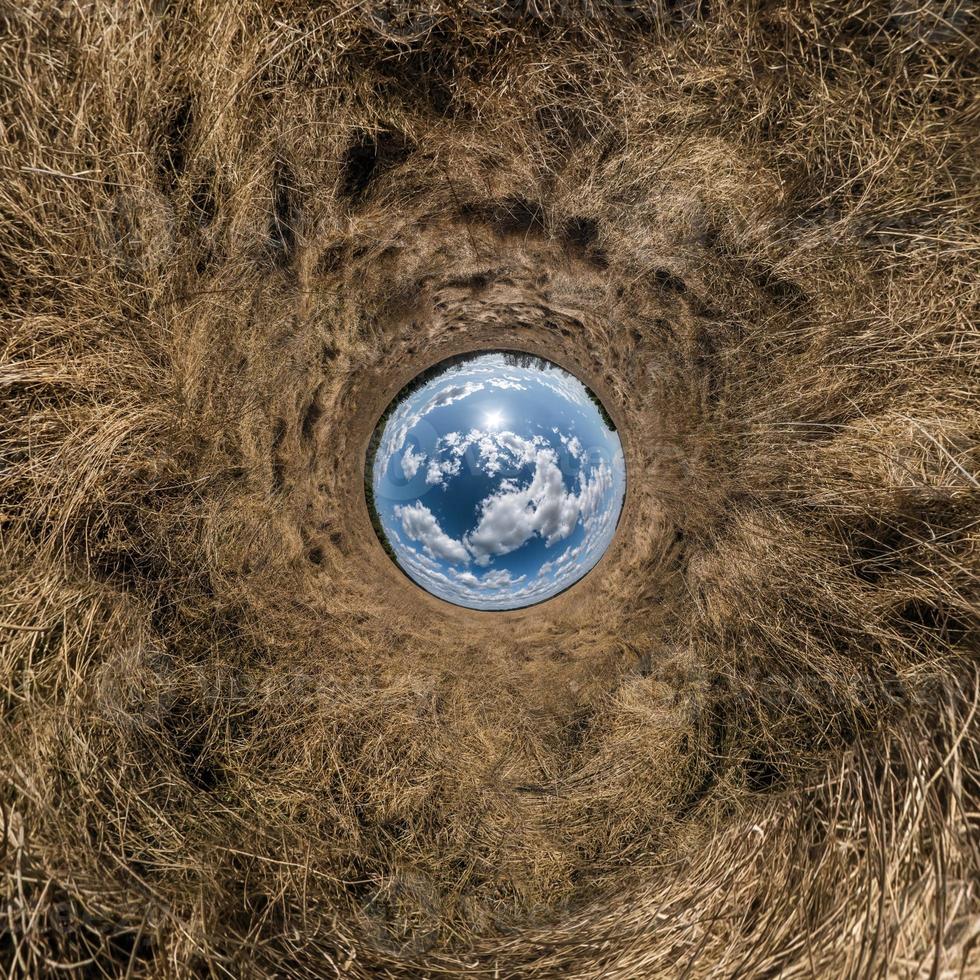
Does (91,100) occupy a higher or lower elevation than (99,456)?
higher

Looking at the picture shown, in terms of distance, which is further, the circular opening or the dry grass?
the circular opening

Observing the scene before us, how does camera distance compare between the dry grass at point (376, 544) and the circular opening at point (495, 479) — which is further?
the circular opening at point (495, 479)

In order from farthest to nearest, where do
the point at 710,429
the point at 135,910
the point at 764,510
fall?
the point at 710,429 → the point at 764,510 → the point at 135,910

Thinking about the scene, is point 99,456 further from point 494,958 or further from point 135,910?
point 494,958

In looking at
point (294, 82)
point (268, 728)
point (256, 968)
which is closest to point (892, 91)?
point (294, 82)
